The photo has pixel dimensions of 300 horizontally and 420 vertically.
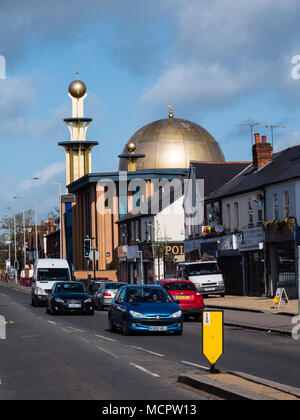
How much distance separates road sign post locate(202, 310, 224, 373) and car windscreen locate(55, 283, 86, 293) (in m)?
22.6

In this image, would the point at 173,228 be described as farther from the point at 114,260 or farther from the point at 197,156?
the point at 197,156

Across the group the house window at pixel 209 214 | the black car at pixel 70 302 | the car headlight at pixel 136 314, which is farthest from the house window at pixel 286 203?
the car headlight at pixel 136 314

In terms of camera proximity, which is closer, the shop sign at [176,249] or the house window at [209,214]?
the house window at [209,214]

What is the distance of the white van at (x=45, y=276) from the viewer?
43625 mm

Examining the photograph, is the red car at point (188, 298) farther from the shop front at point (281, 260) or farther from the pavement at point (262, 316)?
the shop front at point (281, 260)

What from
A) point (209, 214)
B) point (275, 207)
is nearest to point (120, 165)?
point (209, 214)

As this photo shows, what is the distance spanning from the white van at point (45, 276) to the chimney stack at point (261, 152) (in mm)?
14858

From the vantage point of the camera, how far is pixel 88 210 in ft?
310

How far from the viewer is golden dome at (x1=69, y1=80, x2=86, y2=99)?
98.8 metres

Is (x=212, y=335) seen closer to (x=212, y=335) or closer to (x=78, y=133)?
(x=212, y=335)

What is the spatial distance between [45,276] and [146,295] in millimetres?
20850

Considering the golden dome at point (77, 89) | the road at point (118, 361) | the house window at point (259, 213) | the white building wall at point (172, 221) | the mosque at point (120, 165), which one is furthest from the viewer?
the golden dome at point (77, 89)
